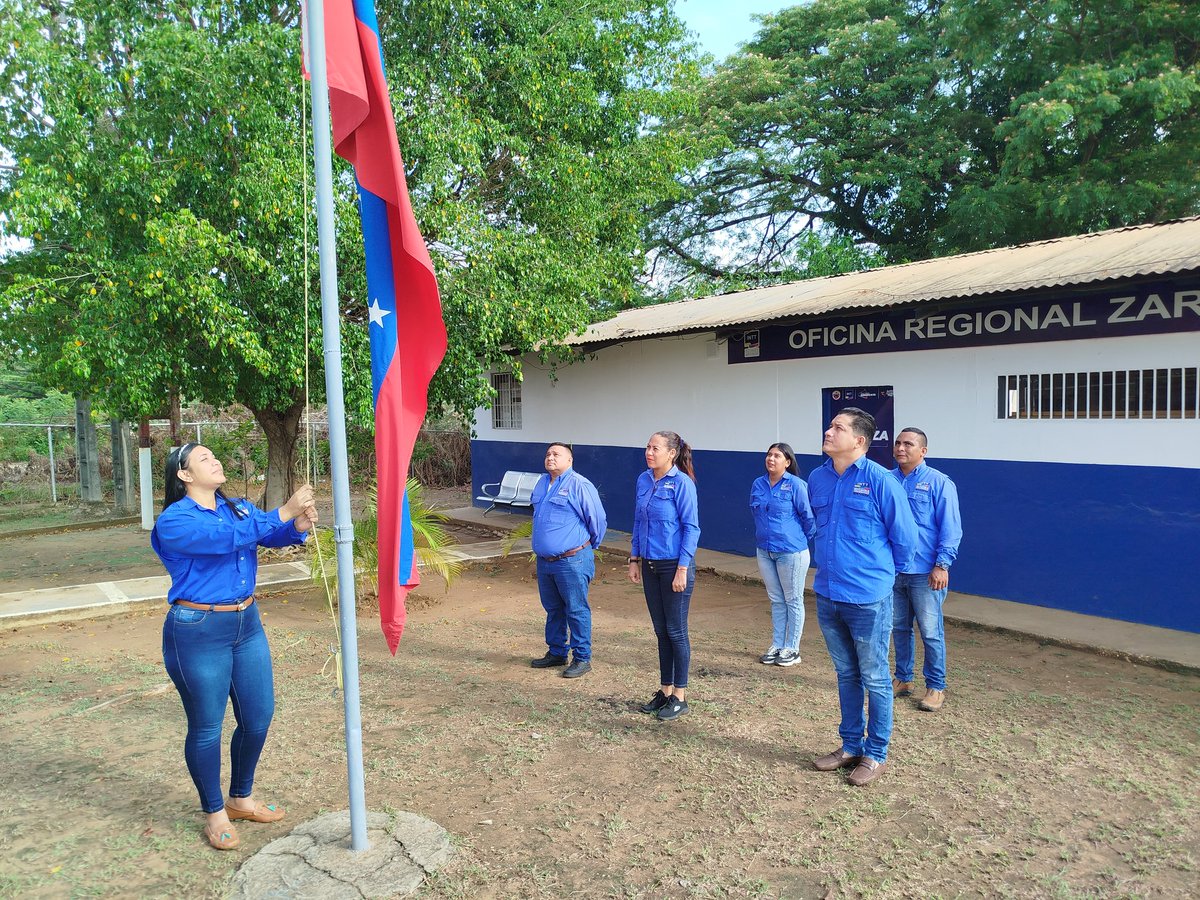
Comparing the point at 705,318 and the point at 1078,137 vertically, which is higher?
the point at 1078,137

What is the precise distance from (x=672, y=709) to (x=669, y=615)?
1.98 ft

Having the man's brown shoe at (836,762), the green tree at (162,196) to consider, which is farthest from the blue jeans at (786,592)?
the green tree at (162,196)

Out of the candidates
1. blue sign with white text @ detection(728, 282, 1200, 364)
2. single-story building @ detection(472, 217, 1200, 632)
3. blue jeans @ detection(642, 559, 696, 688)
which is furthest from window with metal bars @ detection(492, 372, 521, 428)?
blue jeans @ detection(642, 559, 696, 688)

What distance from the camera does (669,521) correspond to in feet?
16.9

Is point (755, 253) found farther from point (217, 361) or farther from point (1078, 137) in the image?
point (217, 361)

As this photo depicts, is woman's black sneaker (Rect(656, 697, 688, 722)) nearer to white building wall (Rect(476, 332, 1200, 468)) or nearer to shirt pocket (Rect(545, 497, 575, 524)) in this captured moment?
shirt pocket (Rect(545, 497, 575, 524))

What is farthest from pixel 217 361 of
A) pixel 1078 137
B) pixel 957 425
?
pixel 1078 137

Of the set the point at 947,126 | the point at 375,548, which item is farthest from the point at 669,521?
the point at 947,126

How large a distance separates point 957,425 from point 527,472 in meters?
8.12

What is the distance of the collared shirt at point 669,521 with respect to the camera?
5.12m

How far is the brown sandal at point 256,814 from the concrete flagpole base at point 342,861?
8.2 inches

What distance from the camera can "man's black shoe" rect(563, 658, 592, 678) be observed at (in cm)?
612

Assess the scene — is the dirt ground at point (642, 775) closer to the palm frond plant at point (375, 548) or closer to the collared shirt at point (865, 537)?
the collared shirt at point (865, 537)

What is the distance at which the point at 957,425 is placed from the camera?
27.6 feet
